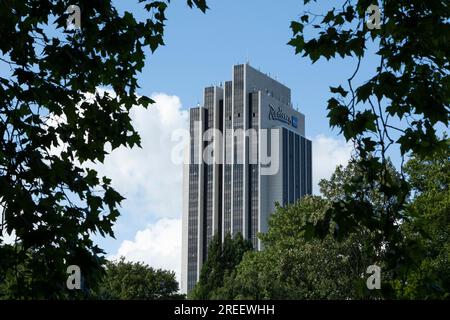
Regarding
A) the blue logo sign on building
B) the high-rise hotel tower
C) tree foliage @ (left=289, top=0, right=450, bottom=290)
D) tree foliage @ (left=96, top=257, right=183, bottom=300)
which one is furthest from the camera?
the blue logo sign on building

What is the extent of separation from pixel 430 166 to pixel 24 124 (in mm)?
34895

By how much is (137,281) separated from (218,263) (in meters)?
8.83

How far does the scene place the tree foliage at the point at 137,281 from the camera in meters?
66.7

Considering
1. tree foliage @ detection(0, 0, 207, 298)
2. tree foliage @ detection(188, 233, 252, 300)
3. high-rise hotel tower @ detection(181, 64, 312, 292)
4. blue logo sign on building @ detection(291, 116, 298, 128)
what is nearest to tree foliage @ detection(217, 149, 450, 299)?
tree foliage @ detection(188, 233, 252, 300)

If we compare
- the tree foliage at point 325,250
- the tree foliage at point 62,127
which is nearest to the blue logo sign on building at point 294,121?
the tree foliage at point 325,250

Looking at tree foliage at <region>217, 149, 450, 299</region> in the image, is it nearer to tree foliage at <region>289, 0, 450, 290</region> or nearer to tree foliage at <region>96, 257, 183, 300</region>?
tree foliage at <region>96, 257, 183, 300</region>

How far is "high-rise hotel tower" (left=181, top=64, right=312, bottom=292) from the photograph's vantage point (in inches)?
6845

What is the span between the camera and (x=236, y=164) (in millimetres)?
173875

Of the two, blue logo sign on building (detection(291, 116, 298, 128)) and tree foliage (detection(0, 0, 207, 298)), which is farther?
blue logo sign on building (detection(291, 116, 298, 128))

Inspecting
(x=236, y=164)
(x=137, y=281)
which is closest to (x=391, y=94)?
(x=137, y=281)

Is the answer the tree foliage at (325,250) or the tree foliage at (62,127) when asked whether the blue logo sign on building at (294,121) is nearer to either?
the tree foliage at (325,250)

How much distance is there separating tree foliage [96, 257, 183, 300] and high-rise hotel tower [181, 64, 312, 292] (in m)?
102

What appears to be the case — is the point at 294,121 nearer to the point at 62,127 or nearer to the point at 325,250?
the point at 325,250
